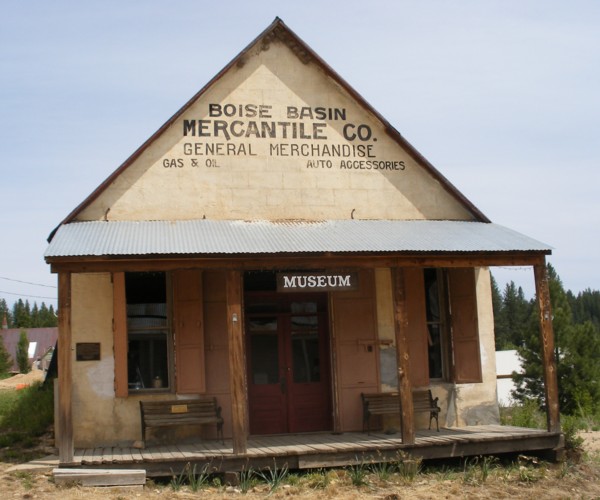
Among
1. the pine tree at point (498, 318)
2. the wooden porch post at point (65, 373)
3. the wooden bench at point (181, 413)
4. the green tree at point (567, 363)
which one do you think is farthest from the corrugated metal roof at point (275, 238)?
the pine tree at point (498, 318)

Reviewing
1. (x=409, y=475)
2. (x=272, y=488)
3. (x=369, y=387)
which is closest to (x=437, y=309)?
(x=369, y=387)

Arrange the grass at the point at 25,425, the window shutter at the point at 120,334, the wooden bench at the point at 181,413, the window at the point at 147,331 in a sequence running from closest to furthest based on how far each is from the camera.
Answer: the wooden bench at the point at 181,413, the window shutter at the point at 120,334, the grass at the point at 25,425, the window at the point at 147,331

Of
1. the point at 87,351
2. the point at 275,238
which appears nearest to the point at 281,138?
the point at 275,238

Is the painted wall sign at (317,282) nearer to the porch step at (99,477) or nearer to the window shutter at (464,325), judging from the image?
the window shutter at (464,325)

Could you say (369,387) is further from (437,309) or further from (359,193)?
(359,193)

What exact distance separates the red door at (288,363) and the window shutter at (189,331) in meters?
0.99

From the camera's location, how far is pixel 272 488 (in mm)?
10336

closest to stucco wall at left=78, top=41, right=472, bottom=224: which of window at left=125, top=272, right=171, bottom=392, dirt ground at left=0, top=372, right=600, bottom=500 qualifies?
window at left=125, top=272, right=171, bottom=392

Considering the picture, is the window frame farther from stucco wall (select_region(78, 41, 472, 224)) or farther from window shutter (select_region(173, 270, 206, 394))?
stucco wall (select_region(78, 41, 472, 224))

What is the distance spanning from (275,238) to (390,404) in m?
3.20

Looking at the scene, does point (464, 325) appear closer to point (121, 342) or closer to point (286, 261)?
point (286, 261)

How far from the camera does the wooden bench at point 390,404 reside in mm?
12656

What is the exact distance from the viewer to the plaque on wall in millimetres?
12086

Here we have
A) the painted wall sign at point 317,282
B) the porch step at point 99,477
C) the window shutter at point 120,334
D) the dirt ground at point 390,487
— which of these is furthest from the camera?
the window shutter at point 120,334
